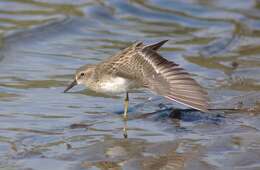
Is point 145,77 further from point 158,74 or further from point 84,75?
point 84,75

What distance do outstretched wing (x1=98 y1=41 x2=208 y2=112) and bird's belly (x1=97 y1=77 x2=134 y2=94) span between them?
0.19ft

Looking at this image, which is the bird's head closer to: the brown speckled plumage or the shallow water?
the brown speckled plumage

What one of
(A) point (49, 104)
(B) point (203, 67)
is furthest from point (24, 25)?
(A) point (49, 104)

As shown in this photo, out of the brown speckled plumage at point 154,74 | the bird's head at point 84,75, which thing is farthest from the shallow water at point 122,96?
the brown speckled plumage at point 154,74

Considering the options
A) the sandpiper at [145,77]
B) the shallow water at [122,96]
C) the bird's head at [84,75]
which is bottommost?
the shallow water at [122,96]

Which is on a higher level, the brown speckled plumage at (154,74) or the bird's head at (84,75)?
the brown speckled plumage at (154,74)

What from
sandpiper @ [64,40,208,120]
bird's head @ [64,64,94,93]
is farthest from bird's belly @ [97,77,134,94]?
bird's head @ [64,64,94,93]

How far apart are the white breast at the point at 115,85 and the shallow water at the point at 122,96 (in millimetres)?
323

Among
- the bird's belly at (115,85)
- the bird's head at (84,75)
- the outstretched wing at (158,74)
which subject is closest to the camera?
the outstretched wing at (158,74)

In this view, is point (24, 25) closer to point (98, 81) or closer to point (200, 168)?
point (98, 81)

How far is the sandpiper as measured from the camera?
7734 millimetres

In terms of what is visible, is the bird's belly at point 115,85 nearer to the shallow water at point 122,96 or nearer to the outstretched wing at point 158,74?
the outstretched wing at point 158,74

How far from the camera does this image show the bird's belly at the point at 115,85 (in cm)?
841

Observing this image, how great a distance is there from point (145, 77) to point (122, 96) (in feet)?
5.26
